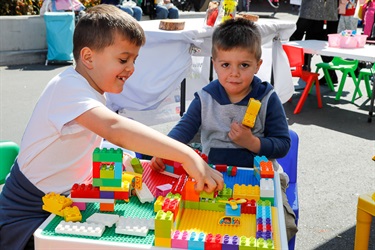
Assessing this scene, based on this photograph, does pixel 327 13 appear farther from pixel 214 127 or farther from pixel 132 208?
pixel 132 208

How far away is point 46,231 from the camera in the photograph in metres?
1.42

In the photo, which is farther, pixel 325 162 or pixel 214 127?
pixel 325 162

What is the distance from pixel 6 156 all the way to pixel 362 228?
1623 millimetres

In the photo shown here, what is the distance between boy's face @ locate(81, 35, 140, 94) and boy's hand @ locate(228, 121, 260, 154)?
608 millimetres

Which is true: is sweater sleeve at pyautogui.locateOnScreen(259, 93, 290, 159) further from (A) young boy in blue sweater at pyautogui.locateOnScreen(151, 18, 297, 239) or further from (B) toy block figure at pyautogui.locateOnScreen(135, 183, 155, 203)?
(B) toy block figure at pyautogui.locateOnScreen(135, 183, 155, 203)

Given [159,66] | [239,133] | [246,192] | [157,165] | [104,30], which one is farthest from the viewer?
[159,66]

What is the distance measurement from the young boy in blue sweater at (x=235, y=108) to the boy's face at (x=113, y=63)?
65cm

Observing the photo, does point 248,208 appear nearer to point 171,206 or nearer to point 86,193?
point 171,206

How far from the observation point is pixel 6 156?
2.04 meters

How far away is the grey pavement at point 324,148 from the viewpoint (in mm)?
3379

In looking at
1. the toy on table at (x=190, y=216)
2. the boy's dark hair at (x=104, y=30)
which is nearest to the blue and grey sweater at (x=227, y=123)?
the toy on table at (x=190, y=216)

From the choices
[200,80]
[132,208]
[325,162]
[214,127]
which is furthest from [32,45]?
[132,208]

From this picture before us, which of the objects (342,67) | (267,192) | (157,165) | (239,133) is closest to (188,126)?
(239,133)

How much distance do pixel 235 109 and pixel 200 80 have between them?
285 cm
